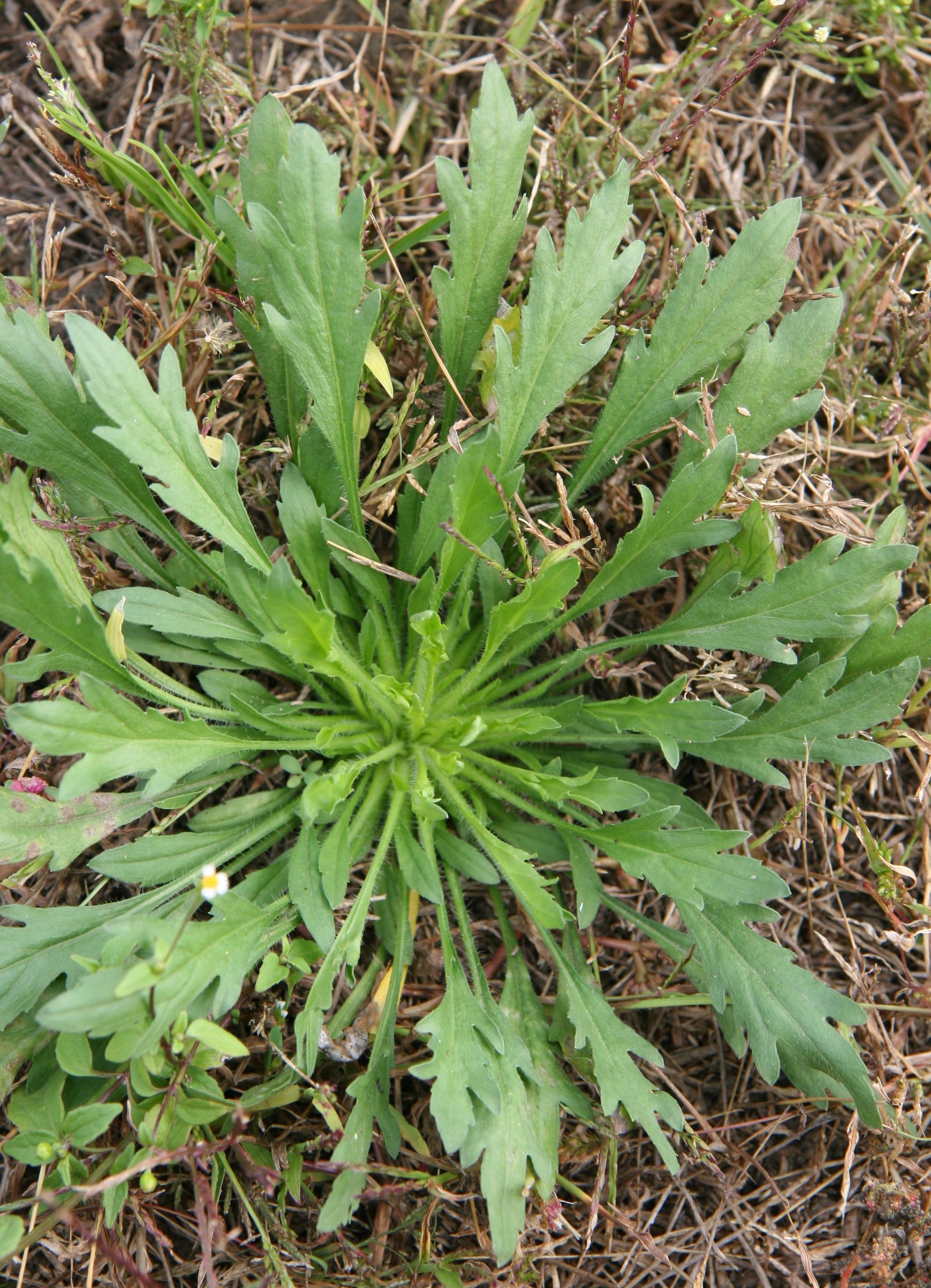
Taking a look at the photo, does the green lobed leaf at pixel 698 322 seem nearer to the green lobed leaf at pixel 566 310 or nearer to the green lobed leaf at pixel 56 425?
the green lobed leaf at pixel 566 310

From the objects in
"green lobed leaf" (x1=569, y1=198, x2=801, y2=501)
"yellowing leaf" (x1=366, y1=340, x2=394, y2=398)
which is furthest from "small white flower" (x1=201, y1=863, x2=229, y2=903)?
"green lobed leaf" (x1=569, y1=198, x2=801, y2=501)

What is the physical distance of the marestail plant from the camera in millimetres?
2248

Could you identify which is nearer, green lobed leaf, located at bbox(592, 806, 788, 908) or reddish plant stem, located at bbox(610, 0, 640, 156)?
green lobed leaf, located at bbox(592, 806, 788, 908)

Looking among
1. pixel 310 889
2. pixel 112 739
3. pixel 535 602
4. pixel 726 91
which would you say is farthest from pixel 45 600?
pixel 726 91

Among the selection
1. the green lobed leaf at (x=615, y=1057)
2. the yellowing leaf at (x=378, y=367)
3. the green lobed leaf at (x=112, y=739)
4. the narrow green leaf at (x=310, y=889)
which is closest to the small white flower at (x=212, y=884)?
the green lobed leaf at (x=112, y=739)

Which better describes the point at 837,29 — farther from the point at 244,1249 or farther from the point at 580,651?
the point at 244,1249

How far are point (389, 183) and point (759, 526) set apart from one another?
1.63 m

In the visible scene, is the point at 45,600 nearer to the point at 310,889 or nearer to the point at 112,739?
the point at 112,739

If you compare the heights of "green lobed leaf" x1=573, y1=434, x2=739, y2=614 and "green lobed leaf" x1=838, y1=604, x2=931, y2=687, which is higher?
"green lobed leaf" x1=573, y1=434, x2=739, y2=614

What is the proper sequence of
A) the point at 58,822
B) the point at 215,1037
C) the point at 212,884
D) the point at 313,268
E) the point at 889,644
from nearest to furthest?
the point at 212,884 → the point at 215,1037 → the point at 313,268 → the point at 58,822 → the point at 889,644

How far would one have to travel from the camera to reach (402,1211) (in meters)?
2.58

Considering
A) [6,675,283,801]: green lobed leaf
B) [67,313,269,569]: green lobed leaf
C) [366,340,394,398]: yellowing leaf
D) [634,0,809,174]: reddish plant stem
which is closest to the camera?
[6,675,283,801]: green lobed leaf

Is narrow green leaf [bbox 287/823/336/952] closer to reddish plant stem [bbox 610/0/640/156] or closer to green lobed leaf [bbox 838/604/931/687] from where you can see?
green lobed leaf [bbox 838/604/931/687]

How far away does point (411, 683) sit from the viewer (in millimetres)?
2662
